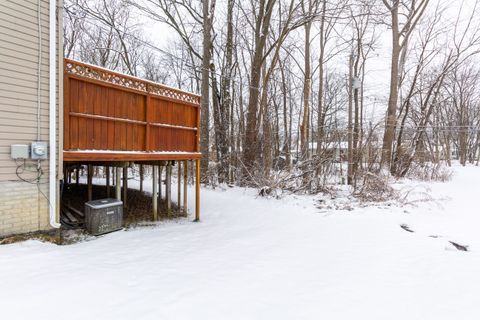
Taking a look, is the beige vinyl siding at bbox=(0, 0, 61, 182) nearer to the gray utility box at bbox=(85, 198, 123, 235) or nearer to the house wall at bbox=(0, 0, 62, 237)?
the house wall at bbox=(0, 0, 62, 237)

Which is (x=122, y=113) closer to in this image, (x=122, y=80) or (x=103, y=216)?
(x=122, y=80)

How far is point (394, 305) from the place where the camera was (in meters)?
2.90

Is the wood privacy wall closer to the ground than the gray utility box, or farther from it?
farther from it

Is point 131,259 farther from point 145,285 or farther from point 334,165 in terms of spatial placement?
point 334,165

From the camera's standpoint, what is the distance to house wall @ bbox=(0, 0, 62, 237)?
13.1 ft

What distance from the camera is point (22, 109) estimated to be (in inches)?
163

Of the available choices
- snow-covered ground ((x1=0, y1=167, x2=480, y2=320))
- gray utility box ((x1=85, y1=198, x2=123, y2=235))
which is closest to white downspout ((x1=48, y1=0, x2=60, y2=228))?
gray utility box ((x1=85, y1=198, x2=123, y2=235))

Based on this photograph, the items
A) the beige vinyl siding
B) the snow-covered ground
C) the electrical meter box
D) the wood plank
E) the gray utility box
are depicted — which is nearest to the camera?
the snow-covered ground

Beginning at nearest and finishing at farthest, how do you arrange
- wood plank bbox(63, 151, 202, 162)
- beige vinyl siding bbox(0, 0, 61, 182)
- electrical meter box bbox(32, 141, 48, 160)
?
beige vinyl siding bbox(0, 0, 61, 182) → electrical meter box bbox(32, 141, 48, 160) → wood plank bbox(63, 151, 202, 162)

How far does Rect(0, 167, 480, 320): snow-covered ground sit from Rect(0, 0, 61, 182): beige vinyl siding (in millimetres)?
1545

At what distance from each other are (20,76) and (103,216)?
2.59 metres

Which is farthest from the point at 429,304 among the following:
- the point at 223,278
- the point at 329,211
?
the point at 329,211

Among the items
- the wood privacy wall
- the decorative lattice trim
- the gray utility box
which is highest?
the decorative lattice trim

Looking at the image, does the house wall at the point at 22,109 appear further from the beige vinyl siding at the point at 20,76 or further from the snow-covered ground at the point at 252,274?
the snow-covered ground at the point at 252,274
